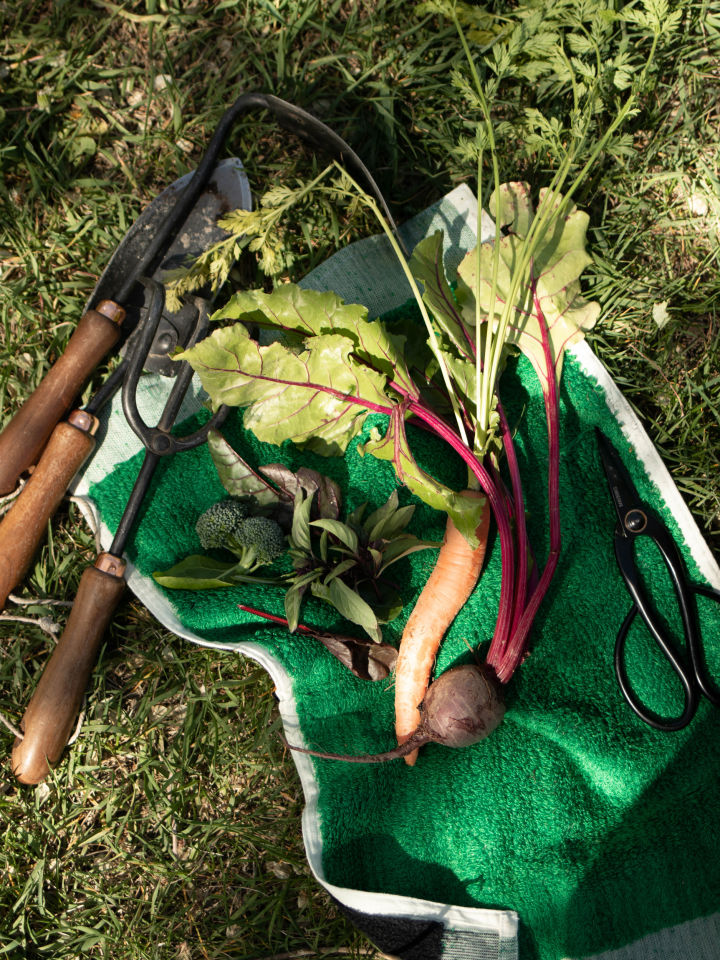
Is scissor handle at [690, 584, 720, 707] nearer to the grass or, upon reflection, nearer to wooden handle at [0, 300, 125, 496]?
the grass

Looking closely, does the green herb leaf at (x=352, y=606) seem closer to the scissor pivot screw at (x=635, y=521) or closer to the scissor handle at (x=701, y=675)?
the scissor pivot screw at (x=635, y=521)

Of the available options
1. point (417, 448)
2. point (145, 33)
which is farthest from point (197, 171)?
point (417, 448)

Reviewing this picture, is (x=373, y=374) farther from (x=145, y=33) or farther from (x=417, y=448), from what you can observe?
(x=145, y=33)

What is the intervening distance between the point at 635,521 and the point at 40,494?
1685 mm

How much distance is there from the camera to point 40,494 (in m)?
2.12

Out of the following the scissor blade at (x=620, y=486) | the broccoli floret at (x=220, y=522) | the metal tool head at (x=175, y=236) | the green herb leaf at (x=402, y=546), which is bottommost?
the scissor blade at (x=620, y=486)

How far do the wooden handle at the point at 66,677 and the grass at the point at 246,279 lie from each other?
11 centimetres

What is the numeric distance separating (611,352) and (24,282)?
1.88 m

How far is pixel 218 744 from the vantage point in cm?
222

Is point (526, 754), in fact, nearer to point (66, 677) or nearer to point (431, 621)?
point (431, 621)

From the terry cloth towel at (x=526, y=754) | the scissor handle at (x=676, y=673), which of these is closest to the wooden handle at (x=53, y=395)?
the terry cloth towel at (x=526, y=754)

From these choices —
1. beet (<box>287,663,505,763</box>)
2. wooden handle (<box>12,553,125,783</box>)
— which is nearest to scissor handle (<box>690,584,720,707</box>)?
beet (<box>287,663,505,763</box>)

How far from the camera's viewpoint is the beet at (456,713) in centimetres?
192

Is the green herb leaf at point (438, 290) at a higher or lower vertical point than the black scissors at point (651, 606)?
higher
